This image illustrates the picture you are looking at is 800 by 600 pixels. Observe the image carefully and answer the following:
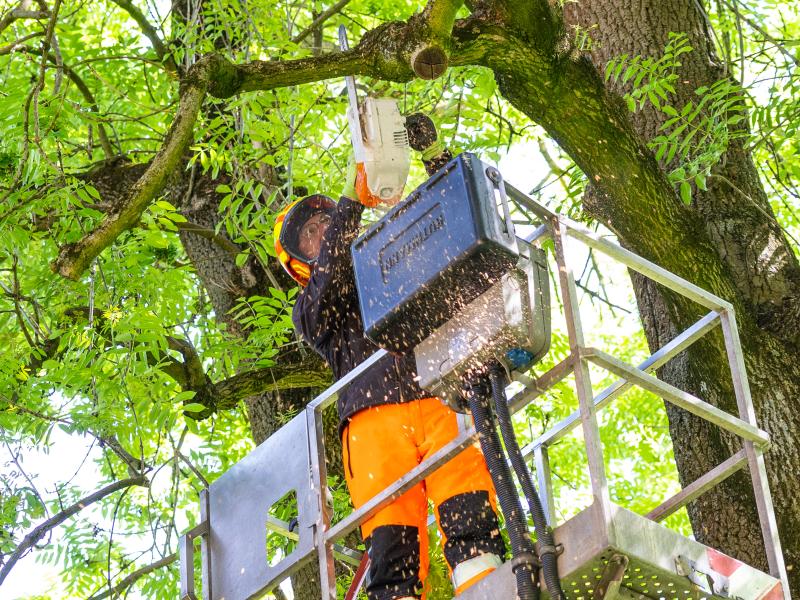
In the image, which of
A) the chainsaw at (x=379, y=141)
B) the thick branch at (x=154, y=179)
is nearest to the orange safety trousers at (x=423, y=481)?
the chainsaw at (x=379, y=141)

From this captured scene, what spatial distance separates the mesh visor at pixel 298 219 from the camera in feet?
15.0

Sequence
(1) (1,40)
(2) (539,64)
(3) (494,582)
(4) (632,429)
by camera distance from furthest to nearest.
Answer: (4) (632,429) < (1) (1,40) < (2) (539,64) < (3) (494,582)

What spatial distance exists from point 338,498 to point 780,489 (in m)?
2.15

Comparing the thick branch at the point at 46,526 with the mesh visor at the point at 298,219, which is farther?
the thick branch at the point at 46,526

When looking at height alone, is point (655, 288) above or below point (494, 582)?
above

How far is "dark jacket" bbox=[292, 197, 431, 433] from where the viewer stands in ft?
13.6

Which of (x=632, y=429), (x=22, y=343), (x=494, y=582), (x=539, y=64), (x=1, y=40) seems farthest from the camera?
(x=632, y=429)

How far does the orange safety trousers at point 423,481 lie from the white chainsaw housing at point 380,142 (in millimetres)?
797

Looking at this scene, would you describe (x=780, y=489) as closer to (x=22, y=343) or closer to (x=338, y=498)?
(x=338, y=498)

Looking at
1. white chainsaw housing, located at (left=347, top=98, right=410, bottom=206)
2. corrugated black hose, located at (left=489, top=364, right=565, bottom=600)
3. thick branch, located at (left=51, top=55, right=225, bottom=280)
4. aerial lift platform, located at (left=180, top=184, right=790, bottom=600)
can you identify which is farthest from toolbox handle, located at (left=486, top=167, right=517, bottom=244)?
thick branch, located at (left=51, top=55, right=225, bottom=280)

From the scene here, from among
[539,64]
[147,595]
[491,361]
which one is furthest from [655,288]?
[147,595]

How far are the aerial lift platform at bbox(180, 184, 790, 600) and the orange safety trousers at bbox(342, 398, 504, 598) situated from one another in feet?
0.45

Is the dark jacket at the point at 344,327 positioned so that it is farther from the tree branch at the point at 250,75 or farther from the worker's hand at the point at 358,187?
the tree branch at the point at 250,75

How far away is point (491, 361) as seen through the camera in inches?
138
